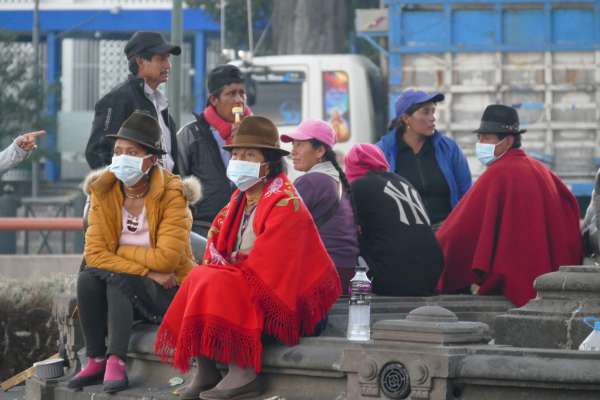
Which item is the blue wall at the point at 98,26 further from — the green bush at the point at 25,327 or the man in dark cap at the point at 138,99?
the man in dark cap at the point at 138,99

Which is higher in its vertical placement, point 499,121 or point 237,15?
point 237,15

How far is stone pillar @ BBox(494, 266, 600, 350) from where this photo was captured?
7.55 m

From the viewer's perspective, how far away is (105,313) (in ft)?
27.6

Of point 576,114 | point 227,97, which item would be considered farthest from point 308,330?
point 576,114

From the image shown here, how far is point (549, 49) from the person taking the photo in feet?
64.1

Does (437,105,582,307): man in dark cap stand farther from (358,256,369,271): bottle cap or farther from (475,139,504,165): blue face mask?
(358,256,369,271): bottle cap

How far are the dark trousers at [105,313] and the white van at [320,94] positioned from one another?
38.7 ft

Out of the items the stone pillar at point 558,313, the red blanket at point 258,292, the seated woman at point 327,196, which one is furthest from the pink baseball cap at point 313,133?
the stone pillar at point 558,313

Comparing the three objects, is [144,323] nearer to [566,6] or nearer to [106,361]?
[106,361]

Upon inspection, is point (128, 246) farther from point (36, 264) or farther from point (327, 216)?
point (36, 264)

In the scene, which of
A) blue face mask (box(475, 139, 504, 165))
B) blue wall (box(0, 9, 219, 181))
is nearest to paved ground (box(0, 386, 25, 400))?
blue face mask (box(475, 139, 504, 165))

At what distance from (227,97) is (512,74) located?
10.1 m

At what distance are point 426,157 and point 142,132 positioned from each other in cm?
258

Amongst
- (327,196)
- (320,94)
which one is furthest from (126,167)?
(320,94)
